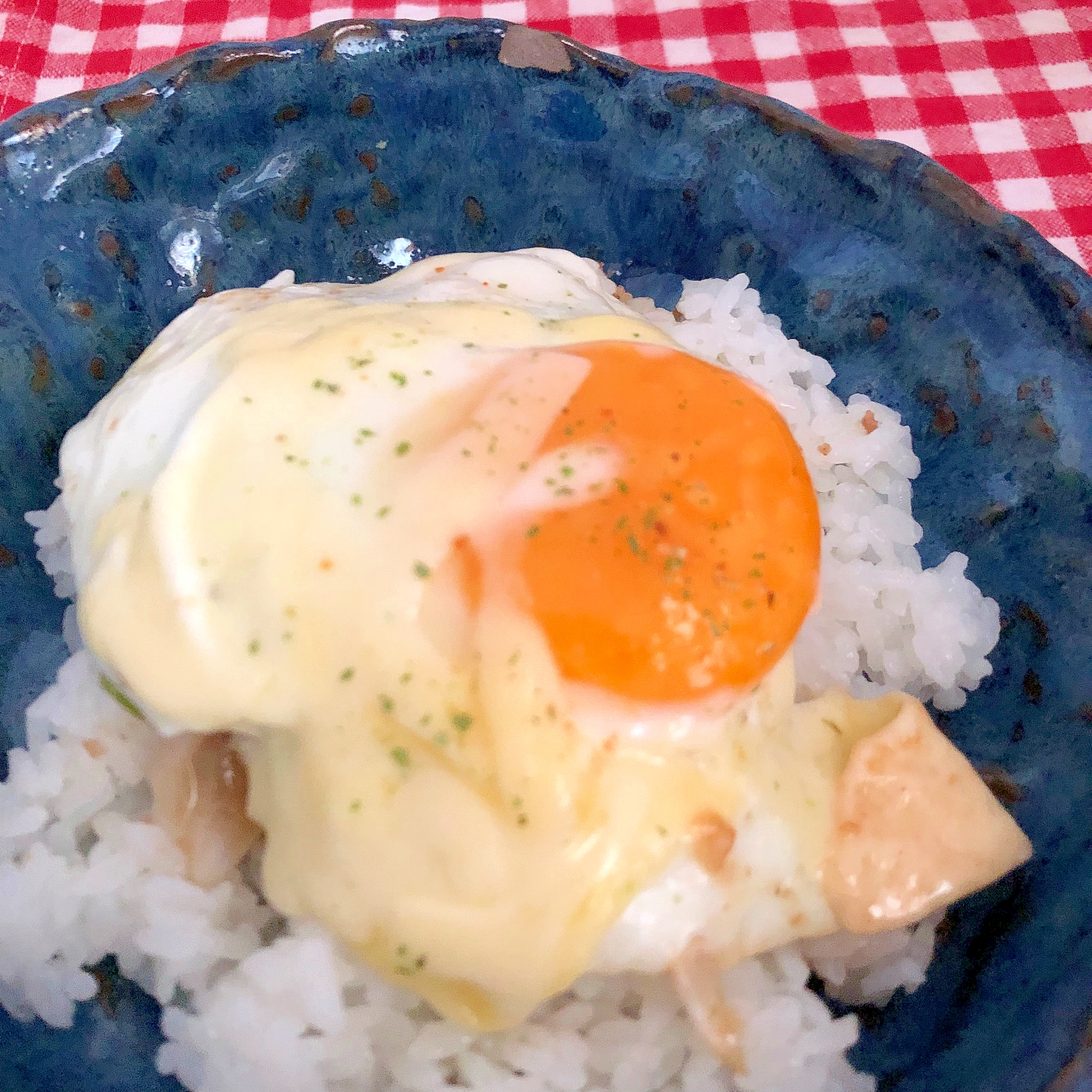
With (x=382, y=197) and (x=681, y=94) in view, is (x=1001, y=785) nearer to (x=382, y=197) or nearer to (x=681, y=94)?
(x=681, y=94)

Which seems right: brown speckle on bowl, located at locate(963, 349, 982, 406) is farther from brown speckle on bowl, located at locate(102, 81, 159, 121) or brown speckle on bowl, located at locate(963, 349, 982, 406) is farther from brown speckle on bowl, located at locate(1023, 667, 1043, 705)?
brown speckle on bowl, located at locate(102, 81, 159, 121)

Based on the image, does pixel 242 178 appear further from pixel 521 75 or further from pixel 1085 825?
Answer: pixel 1085 825


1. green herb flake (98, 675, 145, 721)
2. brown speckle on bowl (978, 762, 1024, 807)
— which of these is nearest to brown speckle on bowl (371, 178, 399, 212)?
green herb flake (98, 675, 145, 721)

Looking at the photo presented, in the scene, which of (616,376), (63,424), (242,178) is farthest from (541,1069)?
(242,178)

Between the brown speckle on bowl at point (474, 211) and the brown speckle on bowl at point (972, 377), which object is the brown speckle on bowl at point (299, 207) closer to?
the brown speckle on bowl at point (474, 211)

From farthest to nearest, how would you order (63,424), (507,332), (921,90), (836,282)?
(921,90) → (836,282) → (63,424) → (507,332)

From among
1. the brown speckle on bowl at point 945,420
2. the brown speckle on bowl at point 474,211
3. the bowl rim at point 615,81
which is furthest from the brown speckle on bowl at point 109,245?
the brown speckle on bowl at point 945,420
